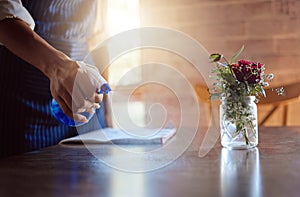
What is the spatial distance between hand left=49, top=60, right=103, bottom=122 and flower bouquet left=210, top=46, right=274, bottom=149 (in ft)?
0.95

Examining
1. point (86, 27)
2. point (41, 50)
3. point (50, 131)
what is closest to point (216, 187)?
point (41, 50)

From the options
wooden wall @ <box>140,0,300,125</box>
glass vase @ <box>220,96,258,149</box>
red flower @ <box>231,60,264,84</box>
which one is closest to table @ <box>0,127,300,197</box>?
glass vase @ <box>220,96,258,149</box>

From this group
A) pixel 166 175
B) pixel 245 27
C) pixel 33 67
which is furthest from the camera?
pixel 245 27

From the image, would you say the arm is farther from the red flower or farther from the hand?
the red flower

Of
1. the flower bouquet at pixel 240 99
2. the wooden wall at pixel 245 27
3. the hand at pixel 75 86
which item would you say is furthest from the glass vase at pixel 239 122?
the wooden wall at pixel 245 27

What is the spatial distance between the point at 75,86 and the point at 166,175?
25 cm

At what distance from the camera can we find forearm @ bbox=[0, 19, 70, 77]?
785 millimetres

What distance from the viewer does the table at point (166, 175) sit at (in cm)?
51

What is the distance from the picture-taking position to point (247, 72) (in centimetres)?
86

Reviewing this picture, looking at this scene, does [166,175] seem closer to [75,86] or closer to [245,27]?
[75,86]

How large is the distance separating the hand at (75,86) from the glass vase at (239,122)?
0.30 meters

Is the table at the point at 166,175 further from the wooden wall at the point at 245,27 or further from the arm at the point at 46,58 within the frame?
the wooden wall at the point at 245,27

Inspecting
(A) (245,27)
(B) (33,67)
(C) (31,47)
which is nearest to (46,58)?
(C) (31,47)

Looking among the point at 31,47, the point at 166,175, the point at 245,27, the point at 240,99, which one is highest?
the point at 245,27
